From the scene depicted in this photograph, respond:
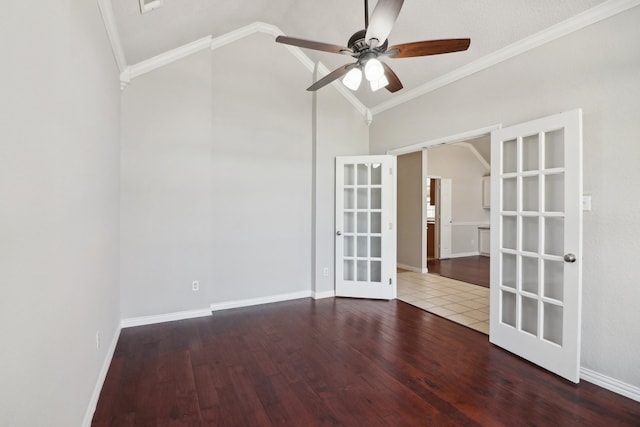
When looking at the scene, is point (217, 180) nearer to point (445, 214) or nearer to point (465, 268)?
point (465, 268)

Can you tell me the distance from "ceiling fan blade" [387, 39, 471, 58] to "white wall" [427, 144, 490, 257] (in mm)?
5739

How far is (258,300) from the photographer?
161 inches

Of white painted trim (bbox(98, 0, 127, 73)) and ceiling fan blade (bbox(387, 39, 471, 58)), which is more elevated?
white painted trim (bbox(98, 0, 127, 73))

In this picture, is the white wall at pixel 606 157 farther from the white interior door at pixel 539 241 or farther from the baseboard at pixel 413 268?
the baseboard at pixel 413 268

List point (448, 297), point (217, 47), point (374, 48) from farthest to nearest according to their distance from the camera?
point (448, 297) → point (217, 47) → point (374, 48)

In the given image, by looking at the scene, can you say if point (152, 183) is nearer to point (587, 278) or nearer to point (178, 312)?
point (178, 312)

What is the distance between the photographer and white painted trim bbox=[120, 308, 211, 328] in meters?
3.29

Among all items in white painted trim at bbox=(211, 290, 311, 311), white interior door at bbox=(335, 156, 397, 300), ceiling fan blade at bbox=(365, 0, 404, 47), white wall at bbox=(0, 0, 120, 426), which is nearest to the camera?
white wall at bbox=(0, 0, 120, 426)

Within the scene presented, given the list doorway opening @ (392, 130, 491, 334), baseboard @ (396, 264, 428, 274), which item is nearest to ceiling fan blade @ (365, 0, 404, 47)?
doorway opening @ (392, 130, 491, 334)

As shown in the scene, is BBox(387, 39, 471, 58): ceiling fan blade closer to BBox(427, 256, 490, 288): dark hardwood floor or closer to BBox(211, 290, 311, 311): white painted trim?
BBox(211, 290, 311, 311): white painted trim

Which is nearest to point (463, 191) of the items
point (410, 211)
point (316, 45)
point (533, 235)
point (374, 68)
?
point (410, 211)

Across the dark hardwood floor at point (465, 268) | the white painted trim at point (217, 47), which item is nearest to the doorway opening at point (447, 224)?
the dark hardwood floor at point (465, 268)

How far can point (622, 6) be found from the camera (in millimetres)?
2146

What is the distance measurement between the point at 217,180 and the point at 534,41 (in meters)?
3.54
